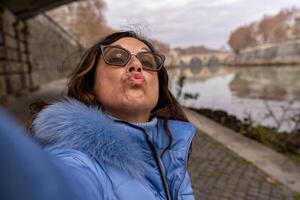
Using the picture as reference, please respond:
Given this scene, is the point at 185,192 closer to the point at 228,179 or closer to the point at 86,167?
the point at 86,167

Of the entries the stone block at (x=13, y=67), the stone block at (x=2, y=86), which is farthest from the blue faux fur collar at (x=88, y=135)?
the stone block at (x=13, y=67)

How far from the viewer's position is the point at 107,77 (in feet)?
5.15

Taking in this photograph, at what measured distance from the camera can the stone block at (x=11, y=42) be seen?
34.7 feet

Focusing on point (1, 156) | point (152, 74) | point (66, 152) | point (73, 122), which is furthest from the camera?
point (152, 74)

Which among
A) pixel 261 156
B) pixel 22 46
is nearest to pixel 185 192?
pixel 261 156

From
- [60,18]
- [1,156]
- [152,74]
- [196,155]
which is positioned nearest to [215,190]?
[196,155]

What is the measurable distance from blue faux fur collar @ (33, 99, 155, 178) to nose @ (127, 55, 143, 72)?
0.34 meters

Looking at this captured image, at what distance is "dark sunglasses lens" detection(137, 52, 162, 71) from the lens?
5.35ft

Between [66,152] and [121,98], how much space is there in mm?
477

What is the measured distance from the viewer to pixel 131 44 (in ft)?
5.48

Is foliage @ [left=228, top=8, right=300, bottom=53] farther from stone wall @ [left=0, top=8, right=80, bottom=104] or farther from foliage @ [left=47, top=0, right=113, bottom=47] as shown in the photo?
stone wall @ [left=0, top=8, right=80, bottom=104]

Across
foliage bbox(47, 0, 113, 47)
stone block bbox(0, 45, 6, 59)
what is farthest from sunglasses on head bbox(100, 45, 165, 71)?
foliage bbox(47, 0, 113, 47)

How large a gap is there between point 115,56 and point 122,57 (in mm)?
31

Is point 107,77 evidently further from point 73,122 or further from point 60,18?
point 60,18
